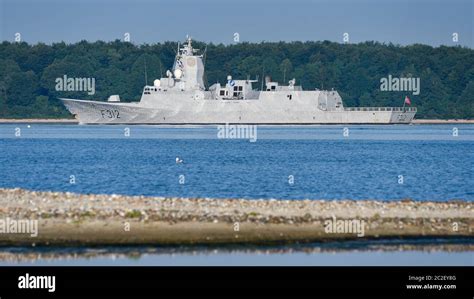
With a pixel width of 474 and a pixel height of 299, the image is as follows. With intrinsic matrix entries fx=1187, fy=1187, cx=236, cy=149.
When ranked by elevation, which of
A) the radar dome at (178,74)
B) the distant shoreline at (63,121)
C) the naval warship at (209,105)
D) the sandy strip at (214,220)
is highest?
the radar dome at (178,74)

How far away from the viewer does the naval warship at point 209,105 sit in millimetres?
130250

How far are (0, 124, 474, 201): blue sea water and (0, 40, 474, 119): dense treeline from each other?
71.8 metres

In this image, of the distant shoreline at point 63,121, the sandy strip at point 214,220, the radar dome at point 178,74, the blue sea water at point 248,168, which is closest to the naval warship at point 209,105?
the radar dome at point 178,74

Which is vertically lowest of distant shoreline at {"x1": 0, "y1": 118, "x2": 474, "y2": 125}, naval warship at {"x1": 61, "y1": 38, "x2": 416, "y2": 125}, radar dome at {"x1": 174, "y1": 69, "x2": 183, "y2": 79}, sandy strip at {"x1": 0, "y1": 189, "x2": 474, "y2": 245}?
sandy strip at {"x1": 0, "y1": 189, "x2": 474, "y2": 245}

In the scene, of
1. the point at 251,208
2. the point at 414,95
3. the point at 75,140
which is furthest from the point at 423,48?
the point at 251,208

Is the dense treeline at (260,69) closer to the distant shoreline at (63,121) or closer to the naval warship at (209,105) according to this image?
the distant shoreline at (63,121)

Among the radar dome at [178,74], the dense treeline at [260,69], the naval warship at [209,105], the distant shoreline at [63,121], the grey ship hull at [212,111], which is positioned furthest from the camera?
the dense treeline at [260,69]

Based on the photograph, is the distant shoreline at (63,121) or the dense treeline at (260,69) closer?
the distant shoreline at (63,121)

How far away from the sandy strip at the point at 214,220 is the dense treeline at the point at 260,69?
124626 mm

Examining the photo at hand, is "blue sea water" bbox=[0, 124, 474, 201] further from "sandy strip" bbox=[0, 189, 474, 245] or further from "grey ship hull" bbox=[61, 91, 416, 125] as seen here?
"grey ship hull" bbox=[61, 91, 416, 125]

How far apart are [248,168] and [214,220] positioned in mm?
27925

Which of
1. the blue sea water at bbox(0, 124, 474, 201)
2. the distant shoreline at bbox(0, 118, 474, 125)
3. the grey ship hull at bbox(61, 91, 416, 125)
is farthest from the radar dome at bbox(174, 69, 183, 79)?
the blue sea water at bbox(0, 124, 474, 201)

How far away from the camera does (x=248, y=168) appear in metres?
57.2

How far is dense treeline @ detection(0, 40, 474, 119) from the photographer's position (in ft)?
543
